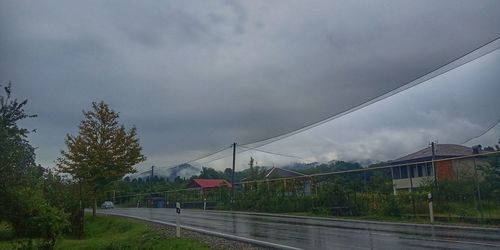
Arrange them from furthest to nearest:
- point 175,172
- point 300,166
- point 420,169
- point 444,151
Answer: point 175,172 < point 300,166 < point 444,151 < point 420,169

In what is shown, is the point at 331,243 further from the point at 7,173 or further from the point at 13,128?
the point at 13,128

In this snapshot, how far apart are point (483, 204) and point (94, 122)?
23.0m

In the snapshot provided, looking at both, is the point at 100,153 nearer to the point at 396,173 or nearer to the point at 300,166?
the point at 396,173

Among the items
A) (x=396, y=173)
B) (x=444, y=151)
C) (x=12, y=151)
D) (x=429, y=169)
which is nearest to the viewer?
(x=12, y=151)

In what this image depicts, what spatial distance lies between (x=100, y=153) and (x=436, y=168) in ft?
64.9

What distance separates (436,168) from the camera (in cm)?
2559

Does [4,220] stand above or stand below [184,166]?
below

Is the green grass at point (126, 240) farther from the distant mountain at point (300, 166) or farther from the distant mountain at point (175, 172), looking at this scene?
the distant mountain at point (175, 172)

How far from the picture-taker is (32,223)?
66.8 feet

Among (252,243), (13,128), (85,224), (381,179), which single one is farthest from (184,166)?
(252,243)

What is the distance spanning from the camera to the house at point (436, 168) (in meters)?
23.5

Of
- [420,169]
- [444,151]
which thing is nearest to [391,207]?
[420,169]

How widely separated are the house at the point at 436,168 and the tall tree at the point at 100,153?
16.4m

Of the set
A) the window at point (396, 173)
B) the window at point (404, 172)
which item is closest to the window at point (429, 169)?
the window at point (404, 172)
